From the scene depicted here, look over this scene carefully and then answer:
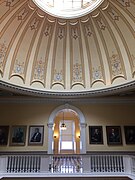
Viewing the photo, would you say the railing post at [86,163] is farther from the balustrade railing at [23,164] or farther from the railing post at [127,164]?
the balustrade railing at [23,164]

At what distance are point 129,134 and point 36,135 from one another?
6671mm

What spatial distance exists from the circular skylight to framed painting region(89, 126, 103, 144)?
25.6ft

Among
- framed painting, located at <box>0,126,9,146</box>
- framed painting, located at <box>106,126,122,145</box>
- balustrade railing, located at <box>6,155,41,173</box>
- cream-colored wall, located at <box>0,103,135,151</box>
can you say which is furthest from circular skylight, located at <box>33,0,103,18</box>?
balustrade railing, located at <box>6,155,41,173</box>

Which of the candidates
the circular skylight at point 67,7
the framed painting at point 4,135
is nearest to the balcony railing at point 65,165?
the framed painting at point 4,135

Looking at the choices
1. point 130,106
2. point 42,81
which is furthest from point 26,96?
point 130,106

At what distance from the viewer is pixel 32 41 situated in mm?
12820

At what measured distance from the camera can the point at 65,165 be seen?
38.0ft

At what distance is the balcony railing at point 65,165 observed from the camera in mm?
11234

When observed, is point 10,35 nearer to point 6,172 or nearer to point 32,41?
point 32,41

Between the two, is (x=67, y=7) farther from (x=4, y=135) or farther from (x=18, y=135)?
(x=4, y=135)

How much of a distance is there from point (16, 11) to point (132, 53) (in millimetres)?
7432

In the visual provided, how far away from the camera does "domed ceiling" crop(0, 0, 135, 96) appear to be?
11266 millimetres

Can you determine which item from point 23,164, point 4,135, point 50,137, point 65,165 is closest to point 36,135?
point 50,137

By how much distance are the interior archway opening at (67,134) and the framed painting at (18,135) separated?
6.22 metres
